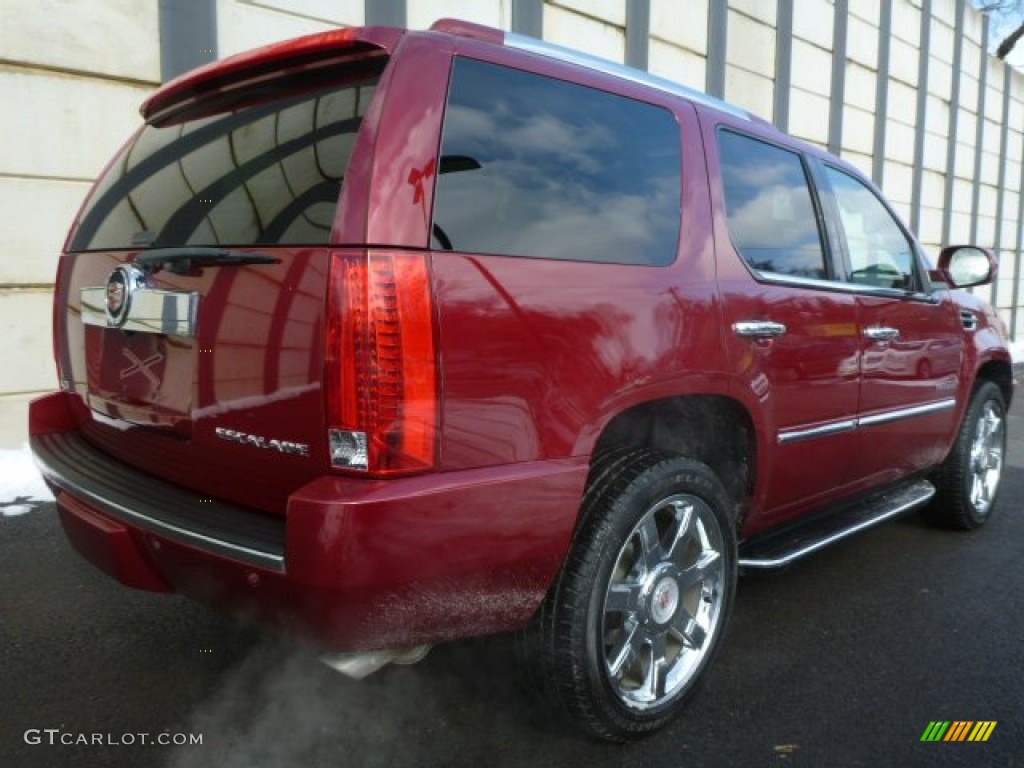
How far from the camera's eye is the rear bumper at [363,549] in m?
1.73

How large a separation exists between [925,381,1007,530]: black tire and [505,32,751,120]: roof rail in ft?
7.70

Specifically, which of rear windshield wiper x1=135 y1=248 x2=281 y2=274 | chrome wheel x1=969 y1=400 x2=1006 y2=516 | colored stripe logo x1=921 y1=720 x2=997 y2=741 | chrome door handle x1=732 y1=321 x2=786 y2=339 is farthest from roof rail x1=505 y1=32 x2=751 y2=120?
chrome wheel x1=969 y1=400 x2=1006 y2=516

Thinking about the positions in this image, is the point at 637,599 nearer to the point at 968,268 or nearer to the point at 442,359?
the point at 442,359

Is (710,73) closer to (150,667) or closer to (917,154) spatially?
(917,154)

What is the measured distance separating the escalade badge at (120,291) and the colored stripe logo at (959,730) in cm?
256

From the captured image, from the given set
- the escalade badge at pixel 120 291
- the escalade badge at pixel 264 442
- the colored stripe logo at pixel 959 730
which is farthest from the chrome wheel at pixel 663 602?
the escalade badge at pixel 120 291

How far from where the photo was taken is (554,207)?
215cm

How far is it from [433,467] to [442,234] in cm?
53

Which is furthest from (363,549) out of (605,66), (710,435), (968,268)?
(968,268)

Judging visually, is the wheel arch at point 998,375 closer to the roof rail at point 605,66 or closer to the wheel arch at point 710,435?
the wheel arch at point 710,435

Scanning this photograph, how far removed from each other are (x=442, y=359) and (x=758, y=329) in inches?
51.4

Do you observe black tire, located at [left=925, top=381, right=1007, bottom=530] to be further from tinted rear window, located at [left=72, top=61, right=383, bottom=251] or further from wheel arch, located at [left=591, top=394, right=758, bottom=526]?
tinted rear window, located at [left=72, top=61, right=383, bottom=251]

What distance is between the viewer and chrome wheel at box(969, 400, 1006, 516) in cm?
442

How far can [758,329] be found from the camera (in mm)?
2691
